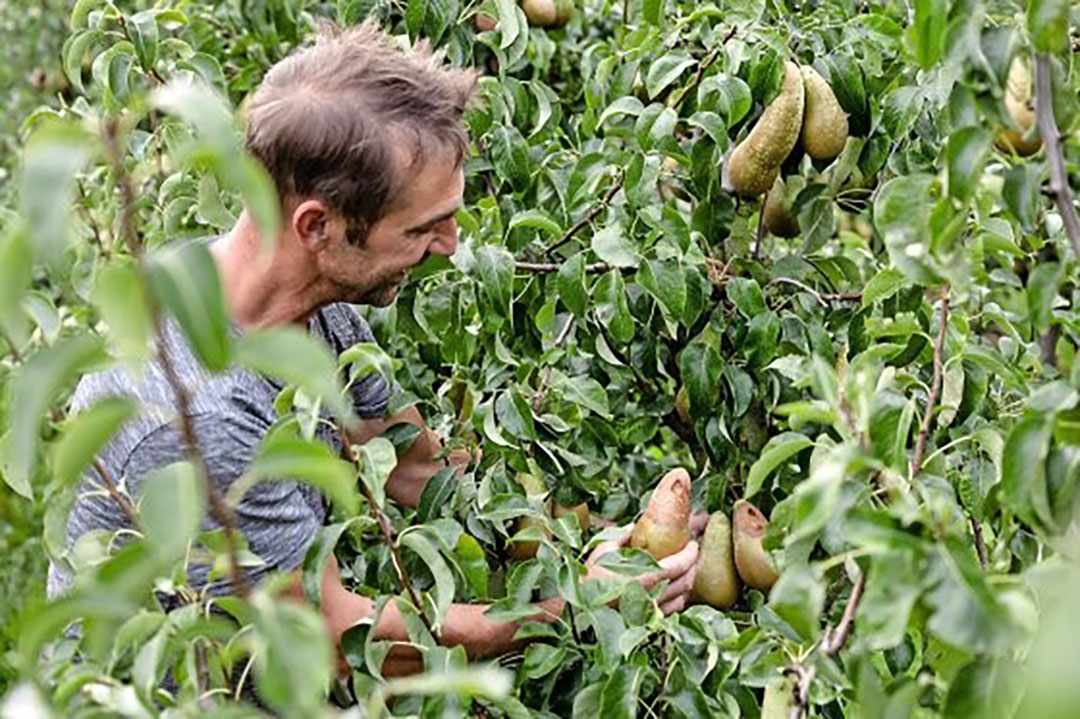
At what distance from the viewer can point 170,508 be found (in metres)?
0.74

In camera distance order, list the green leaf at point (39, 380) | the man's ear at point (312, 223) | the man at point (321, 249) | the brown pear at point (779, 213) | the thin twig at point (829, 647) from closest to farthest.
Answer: the green leaf at point (39, 380), the thin twig at point (829, 647), the man at point (321, 249), the man's ear at point (312, 223), the brown pear at point (779, 213)

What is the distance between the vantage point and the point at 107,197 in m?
2.33

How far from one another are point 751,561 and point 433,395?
23.0 inches

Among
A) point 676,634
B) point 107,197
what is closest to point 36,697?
point 676,634

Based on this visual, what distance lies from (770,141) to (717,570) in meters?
0.51

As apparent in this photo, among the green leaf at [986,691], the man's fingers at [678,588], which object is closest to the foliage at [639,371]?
the green leaf at [986,691]

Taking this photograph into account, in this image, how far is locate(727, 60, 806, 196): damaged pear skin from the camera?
1.86 metres

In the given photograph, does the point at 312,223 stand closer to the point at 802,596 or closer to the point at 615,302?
the point at 615,302

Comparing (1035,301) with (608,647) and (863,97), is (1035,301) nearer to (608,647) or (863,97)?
(608,647)

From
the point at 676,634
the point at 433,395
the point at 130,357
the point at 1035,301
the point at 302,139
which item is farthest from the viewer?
the point at 433,395

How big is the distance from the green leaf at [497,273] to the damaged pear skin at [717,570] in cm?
36

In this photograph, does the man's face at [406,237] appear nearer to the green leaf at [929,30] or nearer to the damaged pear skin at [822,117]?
the damaged pear skin at [822,117]

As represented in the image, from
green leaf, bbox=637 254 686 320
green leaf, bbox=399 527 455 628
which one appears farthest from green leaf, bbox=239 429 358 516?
green leaf, bbox=637 254 686 320

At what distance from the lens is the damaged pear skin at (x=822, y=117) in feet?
6.16
